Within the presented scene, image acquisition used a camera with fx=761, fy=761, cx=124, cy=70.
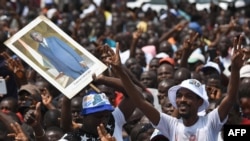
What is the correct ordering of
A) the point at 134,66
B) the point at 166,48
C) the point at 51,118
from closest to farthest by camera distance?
1. the point at 51,118
2. the point at 134,66
3. the point at 166,48

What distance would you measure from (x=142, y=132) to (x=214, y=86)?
1.79 meters

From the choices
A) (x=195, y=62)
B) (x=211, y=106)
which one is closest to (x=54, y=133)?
(x=211, y=106)

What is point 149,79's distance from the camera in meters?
8.70

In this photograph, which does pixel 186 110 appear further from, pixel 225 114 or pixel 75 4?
pixel 75 4

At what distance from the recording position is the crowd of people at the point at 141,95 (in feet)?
17.7

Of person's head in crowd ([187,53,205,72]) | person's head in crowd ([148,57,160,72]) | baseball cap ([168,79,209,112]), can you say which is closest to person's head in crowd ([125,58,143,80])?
person's head in crowd ([148,57,160,72])

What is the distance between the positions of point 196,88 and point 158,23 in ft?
28.5

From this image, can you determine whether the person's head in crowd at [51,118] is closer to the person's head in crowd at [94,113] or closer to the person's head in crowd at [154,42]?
the person's head in crowd at [94,113]

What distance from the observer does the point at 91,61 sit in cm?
586

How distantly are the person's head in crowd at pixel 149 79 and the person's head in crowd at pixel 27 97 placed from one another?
6.35ft

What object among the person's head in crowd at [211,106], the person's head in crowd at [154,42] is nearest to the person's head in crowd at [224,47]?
the person's head in crowd at [154,42]

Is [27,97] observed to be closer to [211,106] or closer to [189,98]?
[211,106]

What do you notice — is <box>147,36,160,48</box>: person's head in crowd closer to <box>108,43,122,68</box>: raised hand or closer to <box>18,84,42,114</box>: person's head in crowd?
<box>18,84,42,114</box>: person's head in crowd

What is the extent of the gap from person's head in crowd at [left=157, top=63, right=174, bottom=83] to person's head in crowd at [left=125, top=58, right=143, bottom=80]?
21.9 inches
